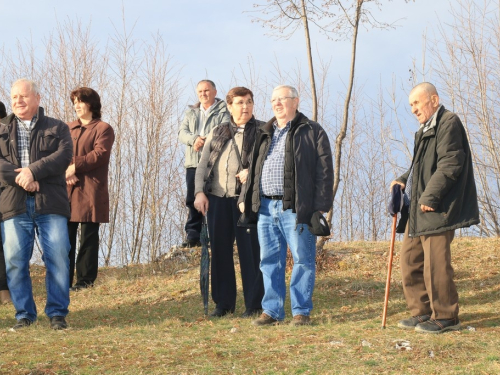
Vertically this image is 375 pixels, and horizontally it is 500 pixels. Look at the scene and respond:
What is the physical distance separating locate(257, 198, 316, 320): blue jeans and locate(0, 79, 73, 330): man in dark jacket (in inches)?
70.8

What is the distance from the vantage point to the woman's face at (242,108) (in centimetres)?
631

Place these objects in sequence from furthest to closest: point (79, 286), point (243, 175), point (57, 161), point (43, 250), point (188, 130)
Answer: point (188, 130)
point (79, 286)
point (243, 175)
point (43, 250)
point (57, 161)

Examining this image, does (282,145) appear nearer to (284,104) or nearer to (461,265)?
(284,104)

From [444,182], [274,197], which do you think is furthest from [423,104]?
[274,197]

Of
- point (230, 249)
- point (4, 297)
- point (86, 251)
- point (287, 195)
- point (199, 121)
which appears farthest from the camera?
point (199, 121)

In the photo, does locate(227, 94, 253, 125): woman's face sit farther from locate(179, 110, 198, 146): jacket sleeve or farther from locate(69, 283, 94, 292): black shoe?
locate(69, 283, 94, 292): black shoe

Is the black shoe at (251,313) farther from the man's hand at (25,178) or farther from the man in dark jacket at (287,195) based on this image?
the man's hand at (25,178)

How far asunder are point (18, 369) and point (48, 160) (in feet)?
6.42

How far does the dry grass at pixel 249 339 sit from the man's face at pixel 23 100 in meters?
1.90

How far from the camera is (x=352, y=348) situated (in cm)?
492

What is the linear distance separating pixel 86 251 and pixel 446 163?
4.78m

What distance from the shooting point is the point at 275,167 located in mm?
5793

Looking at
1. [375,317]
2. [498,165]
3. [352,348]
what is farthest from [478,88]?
[352,348]

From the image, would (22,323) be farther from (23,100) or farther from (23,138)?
(23,100)
